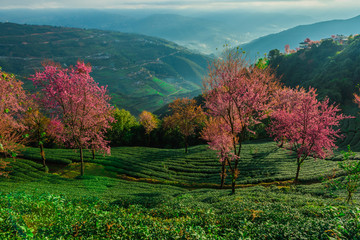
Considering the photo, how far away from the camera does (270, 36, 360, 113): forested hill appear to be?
72.3 meters

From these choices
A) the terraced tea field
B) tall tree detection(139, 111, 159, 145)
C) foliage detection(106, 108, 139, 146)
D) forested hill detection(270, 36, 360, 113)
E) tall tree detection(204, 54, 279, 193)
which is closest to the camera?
tall tree detection(204, 54, 279, 193)

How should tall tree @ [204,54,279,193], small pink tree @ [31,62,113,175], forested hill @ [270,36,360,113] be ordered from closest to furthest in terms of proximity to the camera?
tall tree @ [204,54,279,193] → small pink tree @ [31,62,113,175] → forested hill @ [270,36,360,113]

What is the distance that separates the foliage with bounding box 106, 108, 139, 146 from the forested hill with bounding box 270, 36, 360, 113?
5659 cm

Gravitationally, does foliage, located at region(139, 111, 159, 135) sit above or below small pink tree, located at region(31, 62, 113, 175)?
below

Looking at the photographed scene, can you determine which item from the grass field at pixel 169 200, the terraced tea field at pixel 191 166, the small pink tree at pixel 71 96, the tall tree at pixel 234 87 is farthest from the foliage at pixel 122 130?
the tall tree at pixel 234 87

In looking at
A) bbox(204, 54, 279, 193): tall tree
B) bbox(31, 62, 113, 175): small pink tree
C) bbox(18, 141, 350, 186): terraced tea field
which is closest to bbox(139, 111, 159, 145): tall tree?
bbox(18, 141, 350, 186): terraced tea field

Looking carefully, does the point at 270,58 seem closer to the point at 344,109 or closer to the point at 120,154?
the point at 344,109

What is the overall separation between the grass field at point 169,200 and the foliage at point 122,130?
574 inches

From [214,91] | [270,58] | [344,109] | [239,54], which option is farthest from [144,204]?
[270,58]

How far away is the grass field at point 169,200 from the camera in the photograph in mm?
8039

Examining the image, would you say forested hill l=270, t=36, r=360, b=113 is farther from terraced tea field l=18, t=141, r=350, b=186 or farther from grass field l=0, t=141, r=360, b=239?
grass field l=0, t=141, r=360, b=239

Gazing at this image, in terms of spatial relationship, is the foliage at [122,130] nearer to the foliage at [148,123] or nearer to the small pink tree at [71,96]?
the foliage at [148,123]

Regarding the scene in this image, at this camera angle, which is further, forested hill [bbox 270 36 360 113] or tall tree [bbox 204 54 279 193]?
forested hill [bbox 270 36 360 113]

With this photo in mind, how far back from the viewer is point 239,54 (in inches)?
703
